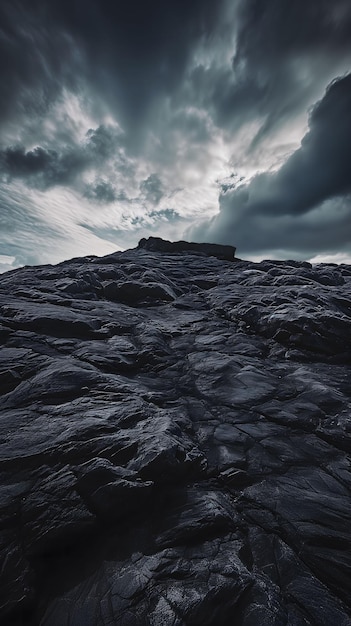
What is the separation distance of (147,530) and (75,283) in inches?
833

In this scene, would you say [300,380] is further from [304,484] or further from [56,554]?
[56,554]

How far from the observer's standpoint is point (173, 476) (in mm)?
7711

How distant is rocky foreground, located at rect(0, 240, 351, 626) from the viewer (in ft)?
17.5

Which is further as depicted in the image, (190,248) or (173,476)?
(190,248)

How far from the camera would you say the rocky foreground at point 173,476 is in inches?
210

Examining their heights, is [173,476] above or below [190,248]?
below

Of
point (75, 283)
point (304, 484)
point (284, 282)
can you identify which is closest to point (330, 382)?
point (304, 484)

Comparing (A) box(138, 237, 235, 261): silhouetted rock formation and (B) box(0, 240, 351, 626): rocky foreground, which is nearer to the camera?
(B) box(0, 240, 351, 626): rocky foreground

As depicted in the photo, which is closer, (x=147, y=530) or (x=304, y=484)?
(x=147, y=530)

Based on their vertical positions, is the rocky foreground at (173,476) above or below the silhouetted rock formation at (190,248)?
below

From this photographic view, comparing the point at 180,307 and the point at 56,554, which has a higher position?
the point at 180,307

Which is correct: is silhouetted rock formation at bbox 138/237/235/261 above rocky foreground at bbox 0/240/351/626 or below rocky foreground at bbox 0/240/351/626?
above

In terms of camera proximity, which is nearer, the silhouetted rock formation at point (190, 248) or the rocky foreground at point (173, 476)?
the rocky foreground at point (173, 476)

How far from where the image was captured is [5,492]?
22.4 feet
